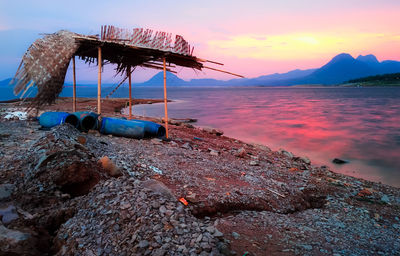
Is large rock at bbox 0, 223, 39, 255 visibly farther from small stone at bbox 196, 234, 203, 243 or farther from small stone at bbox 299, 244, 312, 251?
small stone at bbox 299, 244, 312, 251

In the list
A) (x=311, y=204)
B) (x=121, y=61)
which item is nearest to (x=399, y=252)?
(x=311, y=204)

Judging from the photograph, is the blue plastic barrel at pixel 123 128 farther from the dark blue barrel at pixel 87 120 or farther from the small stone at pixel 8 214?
the small stone at pixel 8 214

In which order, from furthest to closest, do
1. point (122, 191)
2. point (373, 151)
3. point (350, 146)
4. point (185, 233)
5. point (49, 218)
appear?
1. point (350, 146)
2. point (373, 151)
3. point (122, 191)
4. point (49, 218)
5. point (185, 233)

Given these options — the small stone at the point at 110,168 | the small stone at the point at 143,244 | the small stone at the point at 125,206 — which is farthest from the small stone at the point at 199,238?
the small stone at the point at 110,168

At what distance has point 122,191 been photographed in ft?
12.7

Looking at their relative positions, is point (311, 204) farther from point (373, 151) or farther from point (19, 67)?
point (373, 151)

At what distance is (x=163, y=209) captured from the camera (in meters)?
3.42

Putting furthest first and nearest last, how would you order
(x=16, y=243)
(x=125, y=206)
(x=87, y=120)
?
(x=87, y=120) → (x=125, y=206) → (x=16, y=243)

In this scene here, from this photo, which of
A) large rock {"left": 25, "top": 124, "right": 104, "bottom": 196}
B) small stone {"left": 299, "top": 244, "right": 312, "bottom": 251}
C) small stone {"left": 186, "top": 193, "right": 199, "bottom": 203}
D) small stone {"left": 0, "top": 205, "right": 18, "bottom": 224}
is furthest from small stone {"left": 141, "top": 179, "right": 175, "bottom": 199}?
small stone {"left": 299, "top": 244, "right": 312, "bottom": 251}

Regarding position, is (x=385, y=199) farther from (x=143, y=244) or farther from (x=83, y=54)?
(x=83, y=54)

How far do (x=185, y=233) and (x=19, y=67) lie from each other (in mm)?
6386

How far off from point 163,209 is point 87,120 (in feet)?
21.9

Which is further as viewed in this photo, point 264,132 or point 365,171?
point 264,132

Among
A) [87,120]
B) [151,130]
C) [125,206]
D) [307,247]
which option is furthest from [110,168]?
[151,130]
